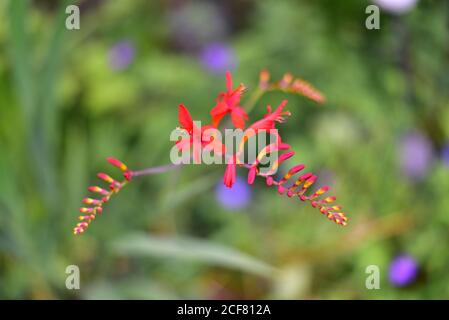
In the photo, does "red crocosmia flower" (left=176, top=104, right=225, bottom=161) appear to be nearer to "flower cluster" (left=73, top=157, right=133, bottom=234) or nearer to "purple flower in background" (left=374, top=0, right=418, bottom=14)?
"flower cluster" (left=73, top=157, right=133, bottom=234)

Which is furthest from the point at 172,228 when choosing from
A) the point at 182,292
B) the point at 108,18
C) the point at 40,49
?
the point at 108,18

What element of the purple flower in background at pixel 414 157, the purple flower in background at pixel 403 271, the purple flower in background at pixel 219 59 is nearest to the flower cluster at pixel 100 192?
the purple flower in background at pixel 403 271

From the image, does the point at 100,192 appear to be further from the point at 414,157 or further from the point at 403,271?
the point at 414,157

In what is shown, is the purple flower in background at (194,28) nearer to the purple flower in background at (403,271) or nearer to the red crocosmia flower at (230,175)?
the purple flower in background at (403,271)

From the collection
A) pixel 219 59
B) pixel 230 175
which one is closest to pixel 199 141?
pixel 230 175

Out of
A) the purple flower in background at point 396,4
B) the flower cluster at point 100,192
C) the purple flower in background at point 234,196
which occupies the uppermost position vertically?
the purple flower in background at point 396,4

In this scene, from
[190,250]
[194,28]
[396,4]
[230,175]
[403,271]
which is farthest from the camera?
[194,28]
